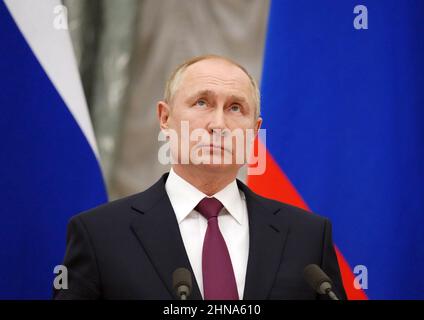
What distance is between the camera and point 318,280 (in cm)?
131

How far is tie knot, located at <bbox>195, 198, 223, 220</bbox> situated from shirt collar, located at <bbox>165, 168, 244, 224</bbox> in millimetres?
12

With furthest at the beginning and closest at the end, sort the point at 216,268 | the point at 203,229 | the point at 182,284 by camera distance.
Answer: the point at 203,229 → the point at 216,268 → the point at 182,284

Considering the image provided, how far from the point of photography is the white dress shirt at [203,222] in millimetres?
1557

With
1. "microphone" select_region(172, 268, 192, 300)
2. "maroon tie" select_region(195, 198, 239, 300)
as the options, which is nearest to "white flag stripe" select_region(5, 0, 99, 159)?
"maroon tie" select_region(195, 198, 239, 300)

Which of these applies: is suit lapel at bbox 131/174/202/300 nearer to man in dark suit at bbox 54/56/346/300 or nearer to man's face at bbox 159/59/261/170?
man in dark suit at bbox 54/56/346/300

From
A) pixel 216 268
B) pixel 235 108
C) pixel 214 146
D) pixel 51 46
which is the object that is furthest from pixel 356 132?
pixel 51 46

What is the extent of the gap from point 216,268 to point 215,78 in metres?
0.57

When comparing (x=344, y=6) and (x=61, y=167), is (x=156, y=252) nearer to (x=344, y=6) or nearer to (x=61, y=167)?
(x=61, y=167)

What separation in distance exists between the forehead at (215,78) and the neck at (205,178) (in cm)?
24

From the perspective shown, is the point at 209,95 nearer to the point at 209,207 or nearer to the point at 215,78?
the point at 215,78

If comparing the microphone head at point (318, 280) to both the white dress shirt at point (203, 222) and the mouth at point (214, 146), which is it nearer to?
the white dress shirt at point (203, 222)

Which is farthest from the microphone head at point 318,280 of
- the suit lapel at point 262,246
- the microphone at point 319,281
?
the suit lapel at point 262,246

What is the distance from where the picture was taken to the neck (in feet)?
5.51

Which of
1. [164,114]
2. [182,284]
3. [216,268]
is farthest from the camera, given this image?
[164,114]
